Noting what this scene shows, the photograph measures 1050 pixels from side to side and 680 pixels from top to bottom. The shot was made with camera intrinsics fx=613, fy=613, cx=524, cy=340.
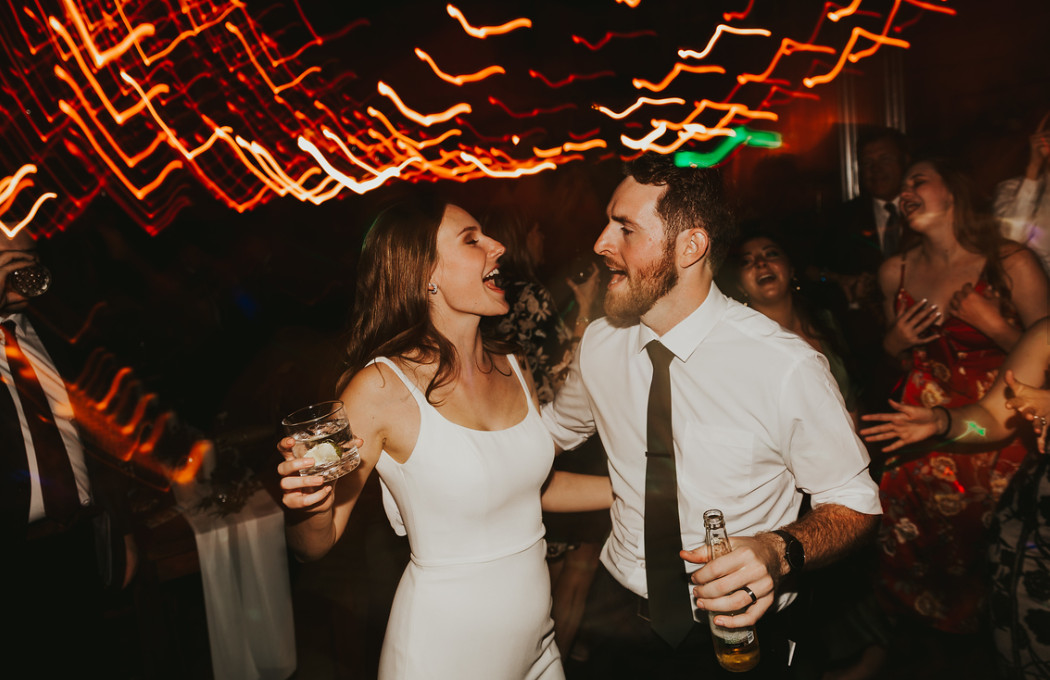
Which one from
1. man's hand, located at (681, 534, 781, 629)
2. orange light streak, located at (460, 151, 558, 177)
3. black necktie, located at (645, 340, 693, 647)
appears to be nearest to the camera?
man's hand, located at (681, 534, 781, 629)

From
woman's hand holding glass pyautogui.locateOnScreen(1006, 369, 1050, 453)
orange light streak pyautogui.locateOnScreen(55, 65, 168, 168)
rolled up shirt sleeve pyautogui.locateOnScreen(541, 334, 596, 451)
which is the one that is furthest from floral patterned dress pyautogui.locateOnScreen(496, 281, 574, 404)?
orange light streak pyautogui.locateOnScreen(55, 65, 168, 168)

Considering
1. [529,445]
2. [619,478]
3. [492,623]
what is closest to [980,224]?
[619,478]

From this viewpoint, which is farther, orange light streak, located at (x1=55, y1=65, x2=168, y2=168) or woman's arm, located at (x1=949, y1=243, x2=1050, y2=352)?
orange light streak, located at (x1=55, y1=65, x2=168, y2=168)

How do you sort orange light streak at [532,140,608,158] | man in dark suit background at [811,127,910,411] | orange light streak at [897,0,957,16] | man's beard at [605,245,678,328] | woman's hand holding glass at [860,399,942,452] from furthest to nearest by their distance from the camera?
orange light streak at [532,140,608,158] → orange light streak at [897,0,957,16] → man in dark suit background at [811,127,910,411] → woman's hand holding glass at [860,399,942,452] → man's beard at [605,245,678,328]

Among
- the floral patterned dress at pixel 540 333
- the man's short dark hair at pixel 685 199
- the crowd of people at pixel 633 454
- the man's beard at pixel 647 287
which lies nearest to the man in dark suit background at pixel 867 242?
the crowd of people at pixel 633 454

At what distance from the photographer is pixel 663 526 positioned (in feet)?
5.56

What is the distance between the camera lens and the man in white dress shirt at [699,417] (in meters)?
1.58

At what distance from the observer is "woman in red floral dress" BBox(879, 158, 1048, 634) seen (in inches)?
105

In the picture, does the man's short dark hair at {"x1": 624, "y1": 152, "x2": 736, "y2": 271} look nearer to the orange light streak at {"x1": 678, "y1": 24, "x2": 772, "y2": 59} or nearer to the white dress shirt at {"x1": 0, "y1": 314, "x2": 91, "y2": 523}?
the white dress shirt at {"x1": 0, "y1": 314, "x2": 91, "y2": 523}

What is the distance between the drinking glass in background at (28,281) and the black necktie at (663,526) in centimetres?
246

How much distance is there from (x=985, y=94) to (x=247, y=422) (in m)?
5.79

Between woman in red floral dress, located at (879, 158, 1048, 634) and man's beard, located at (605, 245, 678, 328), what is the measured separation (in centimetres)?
173

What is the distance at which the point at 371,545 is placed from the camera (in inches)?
163

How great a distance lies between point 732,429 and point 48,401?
8.84 feet
